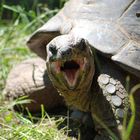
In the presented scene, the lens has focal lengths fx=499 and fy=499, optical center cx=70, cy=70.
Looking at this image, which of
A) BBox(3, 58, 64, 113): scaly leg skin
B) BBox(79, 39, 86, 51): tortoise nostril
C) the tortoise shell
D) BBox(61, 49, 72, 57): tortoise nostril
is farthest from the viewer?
BBox(3, 58, 64, 113): scaly leg skin

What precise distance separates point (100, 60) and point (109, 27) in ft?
0.64

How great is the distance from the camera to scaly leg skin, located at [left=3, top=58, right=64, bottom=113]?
3398 millimetres

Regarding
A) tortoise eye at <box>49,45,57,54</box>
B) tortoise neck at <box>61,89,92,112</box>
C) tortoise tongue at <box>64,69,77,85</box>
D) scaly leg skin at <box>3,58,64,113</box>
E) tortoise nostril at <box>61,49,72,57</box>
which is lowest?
scaly leg skin at <box>3,58,64,113</box>

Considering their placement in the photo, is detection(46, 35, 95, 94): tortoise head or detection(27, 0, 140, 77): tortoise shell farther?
detection(27, 0, 140, 77): tortoise shell

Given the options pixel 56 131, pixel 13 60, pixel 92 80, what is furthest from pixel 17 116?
pixel 13 60

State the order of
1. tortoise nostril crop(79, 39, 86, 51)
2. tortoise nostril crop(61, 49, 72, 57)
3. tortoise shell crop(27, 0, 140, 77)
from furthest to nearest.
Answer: tortoise shell crop(27, 0, 140, 77)
tortoise nostril crop(79, 39, 86, 51)
tortoise nostril crop(61, 49, 72, 57)

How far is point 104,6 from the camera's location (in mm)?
2967

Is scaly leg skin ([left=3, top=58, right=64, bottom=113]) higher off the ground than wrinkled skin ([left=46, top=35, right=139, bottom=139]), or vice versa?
wrinkled skin ([left=46, top=35, right=139, bottom=139])

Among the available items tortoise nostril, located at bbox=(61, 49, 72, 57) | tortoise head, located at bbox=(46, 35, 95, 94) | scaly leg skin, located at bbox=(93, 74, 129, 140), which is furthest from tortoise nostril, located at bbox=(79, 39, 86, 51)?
scaly leg skin, located at bbox=(93, 74, 129, 140)

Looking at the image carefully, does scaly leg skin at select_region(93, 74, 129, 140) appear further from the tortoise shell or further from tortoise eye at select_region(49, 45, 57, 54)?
tortoise eye at select_region(49, 45, 57, 54)

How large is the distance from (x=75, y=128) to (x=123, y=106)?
0.54 meters

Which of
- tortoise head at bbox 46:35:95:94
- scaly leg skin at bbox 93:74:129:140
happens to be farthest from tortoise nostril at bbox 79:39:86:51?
scaly leg skin at bbox 93:74:129:140

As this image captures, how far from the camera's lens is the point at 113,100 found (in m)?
2.63

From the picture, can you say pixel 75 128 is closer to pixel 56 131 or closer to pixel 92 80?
pixel 56 131
